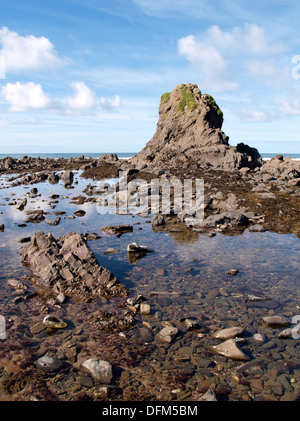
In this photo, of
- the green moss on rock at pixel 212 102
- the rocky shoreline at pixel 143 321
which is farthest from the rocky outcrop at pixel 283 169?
the rocky shoreline at pixel 143 321

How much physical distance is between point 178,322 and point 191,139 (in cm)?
3936

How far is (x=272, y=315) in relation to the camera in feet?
29.8

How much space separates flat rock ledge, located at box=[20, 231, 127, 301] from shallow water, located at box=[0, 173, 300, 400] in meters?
0.60

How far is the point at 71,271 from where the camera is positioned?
11219 mm

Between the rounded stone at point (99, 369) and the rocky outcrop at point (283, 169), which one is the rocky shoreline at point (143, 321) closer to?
the rounded stone at point (99, 369)

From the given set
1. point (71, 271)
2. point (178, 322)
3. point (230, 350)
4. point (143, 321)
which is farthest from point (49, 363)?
point (71, 271)

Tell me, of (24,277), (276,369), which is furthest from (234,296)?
(24,277)

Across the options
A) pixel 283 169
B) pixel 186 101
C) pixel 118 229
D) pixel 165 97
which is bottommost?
pixel 118 229

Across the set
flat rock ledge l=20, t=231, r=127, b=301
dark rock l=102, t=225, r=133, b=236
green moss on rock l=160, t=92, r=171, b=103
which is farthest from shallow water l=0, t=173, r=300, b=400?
green moss on rock l=160, t=92, r=171, b=103

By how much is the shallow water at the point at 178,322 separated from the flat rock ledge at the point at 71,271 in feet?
1.98

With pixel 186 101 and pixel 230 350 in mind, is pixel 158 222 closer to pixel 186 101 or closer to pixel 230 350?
pixel 230 350

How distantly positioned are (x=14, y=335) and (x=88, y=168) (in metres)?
47.9

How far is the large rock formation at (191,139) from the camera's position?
132 ft

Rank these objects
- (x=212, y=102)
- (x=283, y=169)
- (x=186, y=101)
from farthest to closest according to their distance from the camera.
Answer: (x=212, y=102)
(x=186, y=101)
(x=283, y=169)
